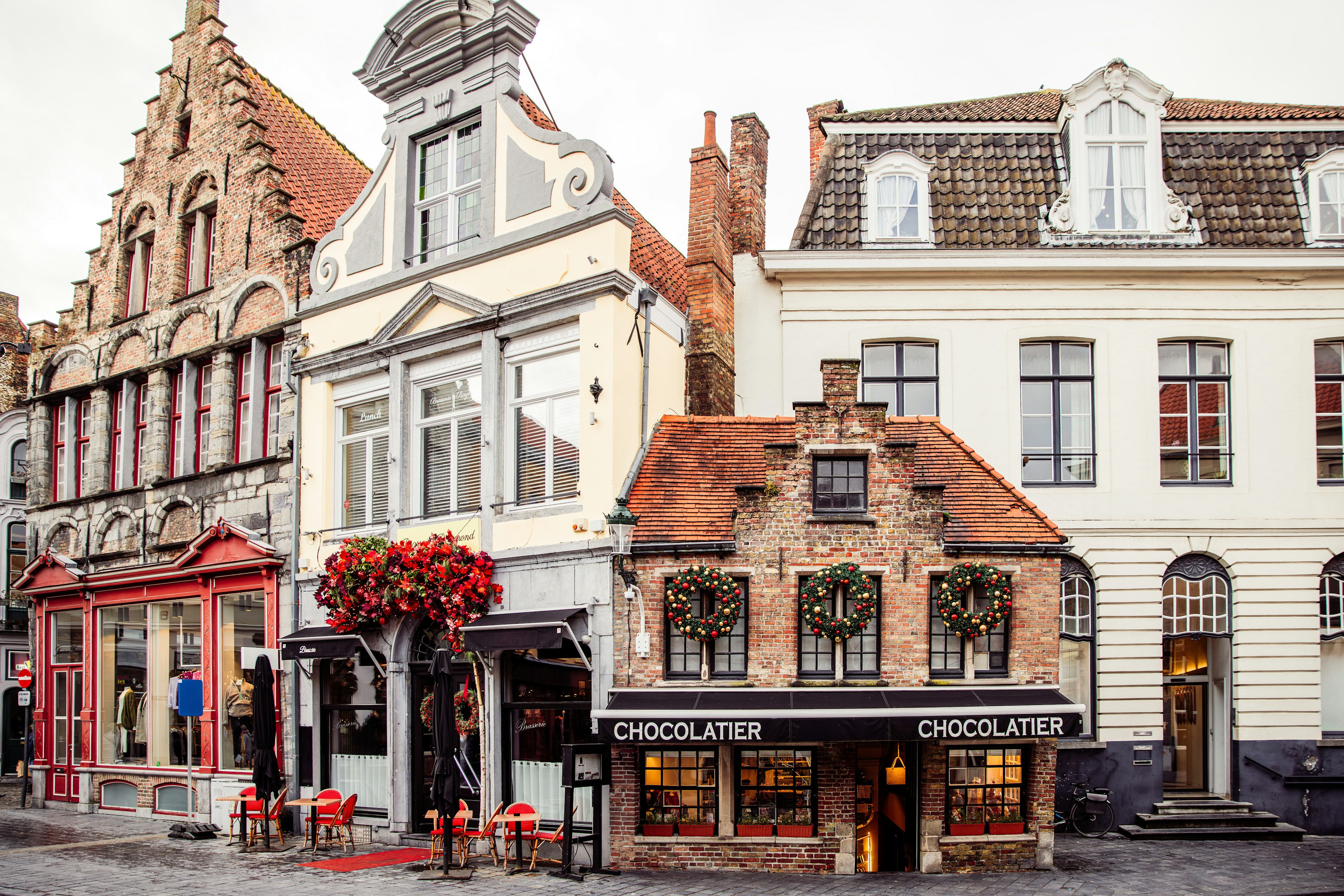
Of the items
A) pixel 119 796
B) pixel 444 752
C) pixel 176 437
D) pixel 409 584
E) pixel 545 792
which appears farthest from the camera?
pixel 176 437

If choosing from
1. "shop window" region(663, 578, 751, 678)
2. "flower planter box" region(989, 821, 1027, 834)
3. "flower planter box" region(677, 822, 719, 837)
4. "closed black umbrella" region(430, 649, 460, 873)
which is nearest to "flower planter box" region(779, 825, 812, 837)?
"flower planter box" region(677, 822, 719, 837)

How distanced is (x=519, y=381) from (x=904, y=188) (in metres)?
6.68

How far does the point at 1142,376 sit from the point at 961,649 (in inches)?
219

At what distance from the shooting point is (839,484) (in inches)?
531

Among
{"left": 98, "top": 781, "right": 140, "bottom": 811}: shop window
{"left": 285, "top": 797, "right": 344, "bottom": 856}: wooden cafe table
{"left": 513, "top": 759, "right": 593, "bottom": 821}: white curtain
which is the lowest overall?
{"left": 98, "top": 781, "right": 140, "bottom": 811}: shop window

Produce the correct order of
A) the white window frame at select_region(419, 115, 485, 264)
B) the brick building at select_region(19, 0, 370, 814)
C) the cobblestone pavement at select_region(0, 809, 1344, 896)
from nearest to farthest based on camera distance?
the cobblestone pavement at select_region(0, 809, 1344, 896) < the white window frame at select_region(419, 115, 485, 264) < the brick building at select_region(19, 0, 370, 814)

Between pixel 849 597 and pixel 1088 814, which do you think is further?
pixel 1088 814

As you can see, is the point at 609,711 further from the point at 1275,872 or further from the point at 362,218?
the point at 362,218

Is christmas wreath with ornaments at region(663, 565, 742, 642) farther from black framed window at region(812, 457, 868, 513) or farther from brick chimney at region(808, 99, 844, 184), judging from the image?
brick chimney at region(808, 99, 844, 184)

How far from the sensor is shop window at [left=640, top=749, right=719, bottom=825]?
13086 mm

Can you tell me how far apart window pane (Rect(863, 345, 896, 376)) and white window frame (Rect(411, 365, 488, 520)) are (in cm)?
556

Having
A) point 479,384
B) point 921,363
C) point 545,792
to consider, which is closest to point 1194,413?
point 921,363

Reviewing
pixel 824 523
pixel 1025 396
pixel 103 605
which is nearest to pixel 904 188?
pixel 1025 396

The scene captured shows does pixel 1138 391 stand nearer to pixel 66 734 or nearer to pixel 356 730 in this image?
pixel 356 730
